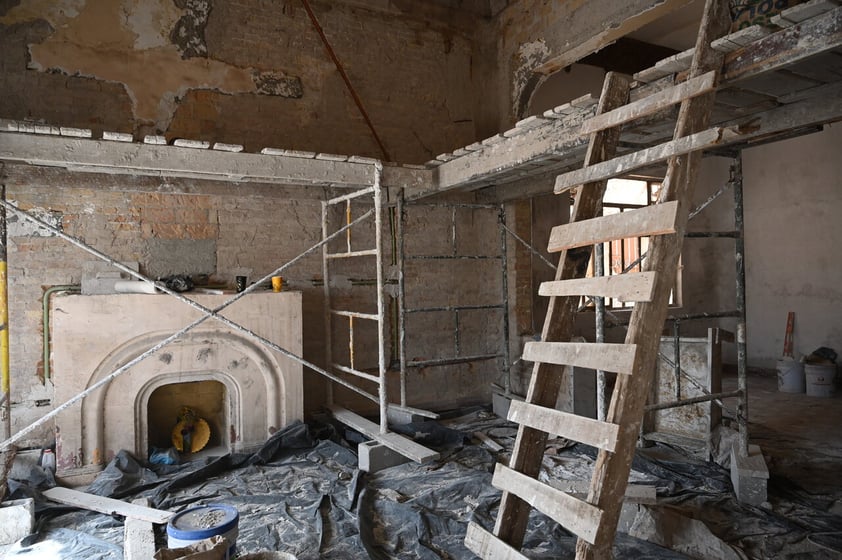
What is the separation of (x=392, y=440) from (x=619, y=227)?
11.0ft

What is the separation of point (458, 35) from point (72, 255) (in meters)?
5.49

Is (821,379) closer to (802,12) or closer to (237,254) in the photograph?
(802,12)

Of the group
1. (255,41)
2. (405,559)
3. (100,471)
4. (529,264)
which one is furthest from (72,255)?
(529,264)

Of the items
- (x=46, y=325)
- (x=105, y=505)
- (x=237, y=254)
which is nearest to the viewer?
(x=105, y=505)

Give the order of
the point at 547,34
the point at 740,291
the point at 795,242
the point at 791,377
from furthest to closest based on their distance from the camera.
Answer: the point at 795,242, the point at 791,377, the point at 547,34, the point at 740,291

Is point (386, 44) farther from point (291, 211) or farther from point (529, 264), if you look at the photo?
point (529, 264)

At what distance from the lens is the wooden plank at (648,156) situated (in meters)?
2.33

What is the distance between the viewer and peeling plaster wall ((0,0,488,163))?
204 inches

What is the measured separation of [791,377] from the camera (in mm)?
8102

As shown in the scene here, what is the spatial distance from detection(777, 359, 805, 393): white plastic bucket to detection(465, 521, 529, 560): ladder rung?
24.9ft

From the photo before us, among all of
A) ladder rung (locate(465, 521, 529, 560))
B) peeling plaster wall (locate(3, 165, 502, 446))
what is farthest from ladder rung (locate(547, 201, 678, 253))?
peeling plaster wall (locate(3, 165, 502, 446))

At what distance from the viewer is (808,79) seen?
120 inches

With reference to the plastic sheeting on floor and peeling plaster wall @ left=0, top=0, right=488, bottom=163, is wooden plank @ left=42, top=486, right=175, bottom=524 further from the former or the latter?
peeling plaster wall @ left=0, top=0, right=488, bottom=163

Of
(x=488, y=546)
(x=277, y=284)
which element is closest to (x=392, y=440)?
(x=277, y=284)
